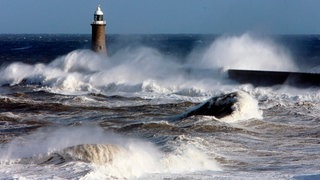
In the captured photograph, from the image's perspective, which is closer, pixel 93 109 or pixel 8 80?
pixel 93 109

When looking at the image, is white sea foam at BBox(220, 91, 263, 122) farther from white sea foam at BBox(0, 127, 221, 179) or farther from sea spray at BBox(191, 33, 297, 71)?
sea spray at BBox(191, 33, 297, 71)

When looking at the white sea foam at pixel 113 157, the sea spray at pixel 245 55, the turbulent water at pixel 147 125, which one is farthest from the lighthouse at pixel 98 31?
the white sea foam at pixel 113 157

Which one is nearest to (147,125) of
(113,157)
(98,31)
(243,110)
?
(243,110)

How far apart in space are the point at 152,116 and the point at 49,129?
12.8 feet

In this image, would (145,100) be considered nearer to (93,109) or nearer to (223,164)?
(93,109)

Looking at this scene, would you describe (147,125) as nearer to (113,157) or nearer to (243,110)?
(243,110)

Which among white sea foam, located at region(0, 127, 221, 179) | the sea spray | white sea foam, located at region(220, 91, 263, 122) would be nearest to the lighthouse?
the sea spray

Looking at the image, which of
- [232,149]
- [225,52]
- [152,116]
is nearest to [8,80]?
[225,52]

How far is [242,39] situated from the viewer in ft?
115

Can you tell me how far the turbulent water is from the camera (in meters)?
10.1

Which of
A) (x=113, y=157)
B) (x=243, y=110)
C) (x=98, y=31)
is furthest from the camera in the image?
(x=98, y=31)

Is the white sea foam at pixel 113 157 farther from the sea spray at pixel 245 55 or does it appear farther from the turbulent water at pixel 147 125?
the sea spray at pixel 245 55

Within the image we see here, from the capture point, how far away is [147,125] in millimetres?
15406

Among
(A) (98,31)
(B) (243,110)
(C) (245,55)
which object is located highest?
(A) (98,31)
